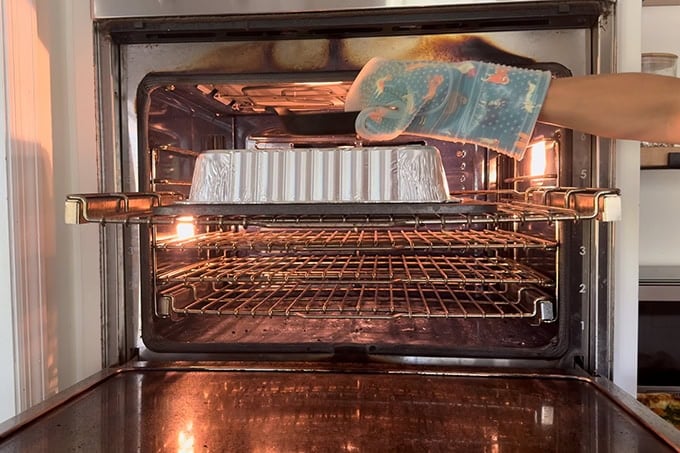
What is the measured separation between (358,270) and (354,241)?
0.08 metres

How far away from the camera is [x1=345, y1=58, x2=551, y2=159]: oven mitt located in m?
0.86

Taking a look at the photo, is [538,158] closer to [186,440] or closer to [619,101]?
[619,101]

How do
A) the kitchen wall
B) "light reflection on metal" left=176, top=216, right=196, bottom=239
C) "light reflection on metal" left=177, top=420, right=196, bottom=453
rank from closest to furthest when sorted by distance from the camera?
1. "light reflection on metal" left=177, top=420, right=196, bottom=453
2. "light reflection on metal" left=176, top=216, right=196, bottom=239
3. the kitchen wall

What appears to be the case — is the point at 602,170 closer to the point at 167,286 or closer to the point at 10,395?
the point at 167,286

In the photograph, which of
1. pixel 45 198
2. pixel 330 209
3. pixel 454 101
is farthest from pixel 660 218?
pixel 45 198

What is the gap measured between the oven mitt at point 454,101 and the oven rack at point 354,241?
216mm

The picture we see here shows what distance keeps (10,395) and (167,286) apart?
0.33 meters

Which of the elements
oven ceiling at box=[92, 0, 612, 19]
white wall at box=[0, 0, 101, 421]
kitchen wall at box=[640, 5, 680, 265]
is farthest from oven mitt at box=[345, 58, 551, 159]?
kitchen wall at box=[640, 5, 680, 265]

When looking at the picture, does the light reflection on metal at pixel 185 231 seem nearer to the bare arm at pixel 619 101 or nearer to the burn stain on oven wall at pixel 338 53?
the burn stain on oven wall at pixel 338 53

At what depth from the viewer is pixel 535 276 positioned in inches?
44.8

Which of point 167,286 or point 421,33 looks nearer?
point 421,33

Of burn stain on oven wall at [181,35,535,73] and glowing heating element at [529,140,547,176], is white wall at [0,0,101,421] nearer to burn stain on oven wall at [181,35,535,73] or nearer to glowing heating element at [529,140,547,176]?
burn stain on oven wall at [181,35,535,73]

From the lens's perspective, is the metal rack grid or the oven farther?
the metal rack grid

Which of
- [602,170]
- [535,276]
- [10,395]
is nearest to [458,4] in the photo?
[602,170]
